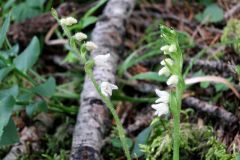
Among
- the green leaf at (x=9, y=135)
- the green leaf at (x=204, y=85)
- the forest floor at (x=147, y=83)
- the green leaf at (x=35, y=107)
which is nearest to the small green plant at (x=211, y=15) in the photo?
the forest floor at (x=147, y=83)

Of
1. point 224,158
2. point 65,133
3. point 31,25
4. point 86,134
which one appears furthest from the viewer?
point 31,25

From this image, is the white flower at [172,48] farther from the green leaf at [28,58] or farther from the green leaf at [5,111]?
the green leaf at [28,58]

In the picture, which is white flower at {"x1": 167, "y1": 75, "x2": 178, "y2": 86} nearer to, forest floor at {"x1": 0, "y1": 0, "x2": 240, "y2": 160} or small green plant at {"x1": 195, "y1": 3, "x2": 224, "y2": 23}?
forest floor at {"x1": 0, "y1": 0, "x2": 240, "y2": 160}

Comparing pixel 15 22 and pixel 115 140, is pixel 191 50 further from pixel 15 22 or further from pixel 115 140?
pixel 15 22

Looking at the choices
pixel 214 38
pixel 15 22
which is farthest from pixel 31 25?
pixel 214 38

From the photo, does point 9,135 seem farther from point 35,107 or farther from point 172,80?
point 172,80

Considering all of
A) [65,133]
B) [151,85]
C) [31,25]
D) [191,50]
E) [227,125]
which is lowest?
[227,125]

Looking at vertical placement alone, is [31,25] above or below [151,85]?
above

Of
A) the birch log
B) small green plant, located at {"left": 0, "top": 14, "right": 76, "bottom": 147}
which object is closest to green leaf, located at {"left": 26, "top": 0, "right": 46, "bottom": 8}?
the birch log
